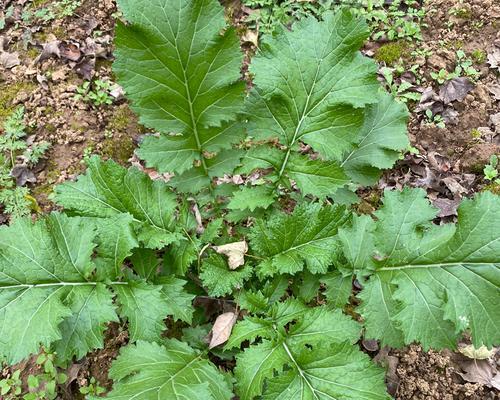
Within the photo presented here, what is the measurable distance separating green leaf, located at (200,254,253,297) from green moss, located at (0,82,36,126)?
2476 millimetres

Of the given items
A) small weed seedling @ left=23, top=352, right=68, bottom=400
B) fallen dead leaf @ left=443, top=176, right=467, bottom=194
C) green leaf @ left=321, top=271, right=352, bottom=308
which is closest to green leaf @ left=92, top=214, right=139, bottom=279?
small weed seedling @ left=23, top=352, right=68, bottom=400

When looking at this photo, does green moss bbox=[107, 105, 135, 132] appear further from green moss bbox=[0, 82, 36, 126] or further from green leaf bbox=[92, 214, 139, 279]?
green leaf bbox=[92, 214, 139, 279]

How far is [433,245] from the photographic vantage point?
8.37ft

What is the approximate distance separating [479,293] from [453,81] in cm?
230

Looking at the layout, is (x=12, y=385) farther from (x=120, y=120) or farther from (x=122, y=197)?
(x=120, y=120)

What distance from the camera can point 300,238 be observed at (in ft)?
9.39

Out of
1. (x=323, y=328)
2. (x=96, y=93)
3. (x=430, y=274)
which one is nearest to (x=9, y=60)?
(x=96, y=93)

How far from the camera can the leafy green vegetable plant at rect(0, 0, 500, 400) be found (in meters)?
2.44

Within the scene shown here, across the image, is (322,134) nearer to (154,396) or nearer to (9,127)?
(154,396)

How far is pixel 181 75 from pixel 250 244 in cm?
104

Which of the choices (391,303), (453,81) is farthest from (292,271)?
(453,81)

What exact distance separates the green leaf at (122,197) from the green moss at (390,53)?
7.90ft

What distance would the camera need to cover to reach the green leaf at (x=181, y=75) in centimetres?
262

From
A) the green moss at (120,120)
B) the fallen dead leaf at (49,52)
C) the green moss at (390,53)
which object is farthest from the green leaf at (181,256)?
the green moss at (390,53)
